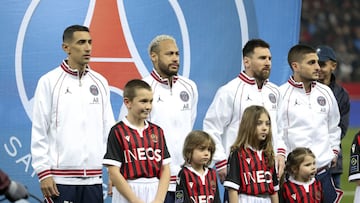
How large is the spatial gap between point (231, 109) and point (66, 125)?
146cm

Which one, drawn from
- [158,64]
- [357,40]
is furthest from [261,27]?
[357,40]

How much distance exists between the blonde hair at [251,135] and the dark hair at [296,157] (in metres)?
0.39

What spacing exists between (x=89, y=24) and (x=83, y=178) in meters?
1.94

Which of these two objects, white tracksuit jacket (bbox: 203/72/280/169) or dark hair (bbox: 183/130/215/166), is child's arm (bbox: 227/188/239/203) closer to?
dark hair (bbox: 183/130/215/166)

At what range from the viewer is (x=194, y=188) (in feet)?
26.7

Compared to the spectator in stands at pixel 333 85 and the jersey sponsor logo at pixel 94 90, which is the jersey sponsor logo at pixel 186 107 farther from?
the spectator in stands at pixel 333 85

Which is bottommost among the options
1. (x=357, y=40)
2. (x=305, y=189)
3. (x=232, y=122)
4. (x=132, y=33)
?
(x=305, y=189)

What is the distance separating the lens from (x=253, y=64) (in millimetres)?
8883

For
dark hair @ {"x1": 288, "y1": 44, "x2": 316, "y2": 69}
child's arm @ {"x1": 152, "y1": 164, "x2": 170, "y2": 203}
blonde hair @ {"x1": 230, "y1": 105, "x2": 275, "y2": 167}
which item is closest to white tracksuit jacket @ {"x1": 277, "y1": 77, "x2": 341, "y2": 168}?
dark hair @ {"x1": 288, "y1": 44, "x2": 316, "y2": 69}

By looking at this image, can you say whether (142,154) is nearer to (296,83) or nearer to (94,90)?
(94,90)

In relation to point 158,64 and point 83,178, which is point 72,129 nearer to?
point 83,178

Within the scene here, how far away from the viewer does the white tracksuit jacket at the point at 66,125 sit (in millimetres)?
8047

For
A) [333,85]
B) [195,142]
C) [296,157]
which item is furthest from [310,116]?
[195,142]

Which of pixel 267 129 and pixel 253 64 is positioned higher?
pixel 253 64
